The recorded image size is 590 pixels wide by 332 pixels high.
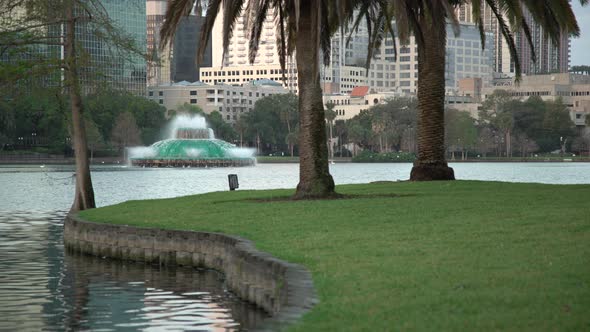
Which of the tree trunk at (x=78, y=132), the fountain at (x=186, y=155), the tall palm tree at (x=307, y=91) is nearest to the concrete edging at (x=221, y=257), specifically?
the tree trunk at (x=78, y=132)

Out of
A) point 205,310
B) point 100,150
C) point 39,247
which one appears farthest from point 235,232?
point 100,150

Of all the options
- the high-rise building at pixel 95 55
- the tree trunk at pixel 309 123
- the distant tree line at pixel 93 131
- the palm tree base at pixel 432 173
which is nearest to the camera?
the tree trunk at pixel 309 123

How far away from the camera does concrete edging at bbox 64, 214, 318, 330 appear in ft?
46.9

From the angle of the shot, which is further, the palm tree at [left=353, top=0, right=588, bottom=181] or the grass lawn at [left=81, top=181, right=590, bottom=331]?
the palm tree at [left=353, top=0, right=588, bottom=181]

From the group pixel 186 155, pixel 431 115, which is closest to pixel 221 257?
pixel 431 115

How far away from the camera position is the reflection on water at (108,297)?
16906 mm

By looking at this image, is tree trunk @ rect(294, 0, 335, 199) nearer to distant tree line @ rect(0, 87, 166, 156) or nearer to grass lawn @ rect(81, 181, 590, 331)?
grass lawn @ rect(81, 181, 590, 331)

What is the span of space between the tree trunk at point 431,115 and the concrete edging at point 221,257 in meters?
13.6

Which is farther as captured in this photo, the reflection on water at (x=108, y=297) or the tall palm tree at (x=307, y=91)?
the tall palm tree at (x=307, y=91)

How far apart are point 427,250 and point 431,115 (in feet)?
72.3

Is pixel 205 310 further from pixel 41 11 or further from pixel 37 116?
pixel 37 116

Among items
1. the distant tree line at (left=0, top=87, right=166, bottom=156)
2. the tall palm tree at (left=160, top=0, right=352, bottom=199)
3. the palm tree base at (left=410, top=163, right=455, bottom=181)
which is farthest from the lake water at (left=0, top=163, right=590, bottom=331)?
the distant tree line at (left=0, top=87, right=166, bottom=156)

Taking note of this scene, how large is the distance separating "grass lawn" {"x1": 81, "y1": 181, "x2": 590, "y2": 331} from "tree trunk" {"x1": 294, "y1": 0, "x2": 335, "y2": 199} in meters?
1.07

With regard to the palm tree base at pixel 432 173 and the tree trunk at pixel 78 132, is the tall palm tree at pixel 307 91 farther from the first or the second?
the palm tree base at pixel 432 173
